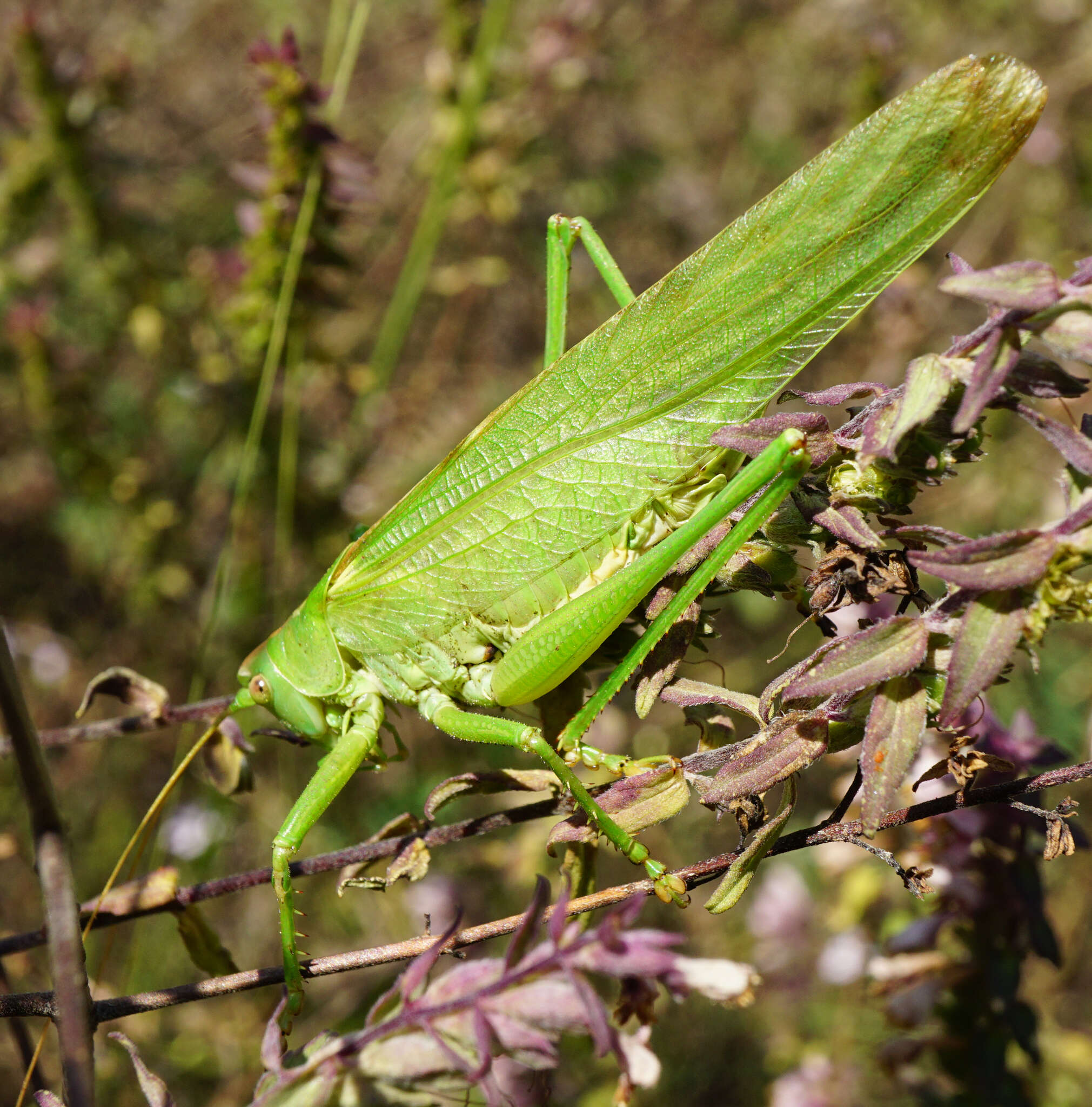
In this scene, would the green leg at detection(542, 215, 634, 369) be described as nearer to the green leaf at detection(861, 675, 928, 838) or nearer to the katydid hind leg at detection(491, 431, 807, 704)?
the katydid hind leg at detection(491, 431, 807, 704)

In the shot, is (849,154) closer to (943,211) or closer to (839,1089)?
(943,211)

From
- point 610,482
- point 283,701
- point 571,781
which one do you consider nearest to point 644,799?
point 571,781

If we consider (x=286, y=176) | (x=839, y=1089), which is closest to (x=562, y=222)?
(x=286, y=176)

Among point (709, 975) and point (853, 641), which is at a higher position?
point (853, 641)

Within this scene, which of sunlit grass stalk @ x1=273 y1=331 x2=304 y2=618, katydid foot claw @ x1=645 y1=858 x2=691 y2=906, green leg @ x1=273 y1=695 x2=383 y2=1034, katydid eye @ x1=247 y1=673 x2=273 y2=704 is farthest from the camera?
sunlit grass stalk @ x1=273 y1=331 x2=304 y2=618

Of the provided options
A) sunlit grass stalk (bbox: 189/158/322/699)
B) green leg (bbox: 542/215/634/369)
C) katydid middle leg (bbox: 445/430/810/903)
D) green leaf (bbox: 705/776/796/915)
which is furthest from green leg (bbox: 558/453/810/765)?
sunlit grass stalk (bbox: 189/158/322/699)

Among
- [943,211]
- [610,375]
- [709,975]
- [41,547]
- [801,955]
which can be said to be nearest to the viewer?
[709,975]

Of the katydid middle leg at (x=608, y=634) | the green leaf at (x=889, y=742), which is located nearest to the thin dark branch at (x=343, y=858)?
the katydid middle leg at (x=608, y=634)
